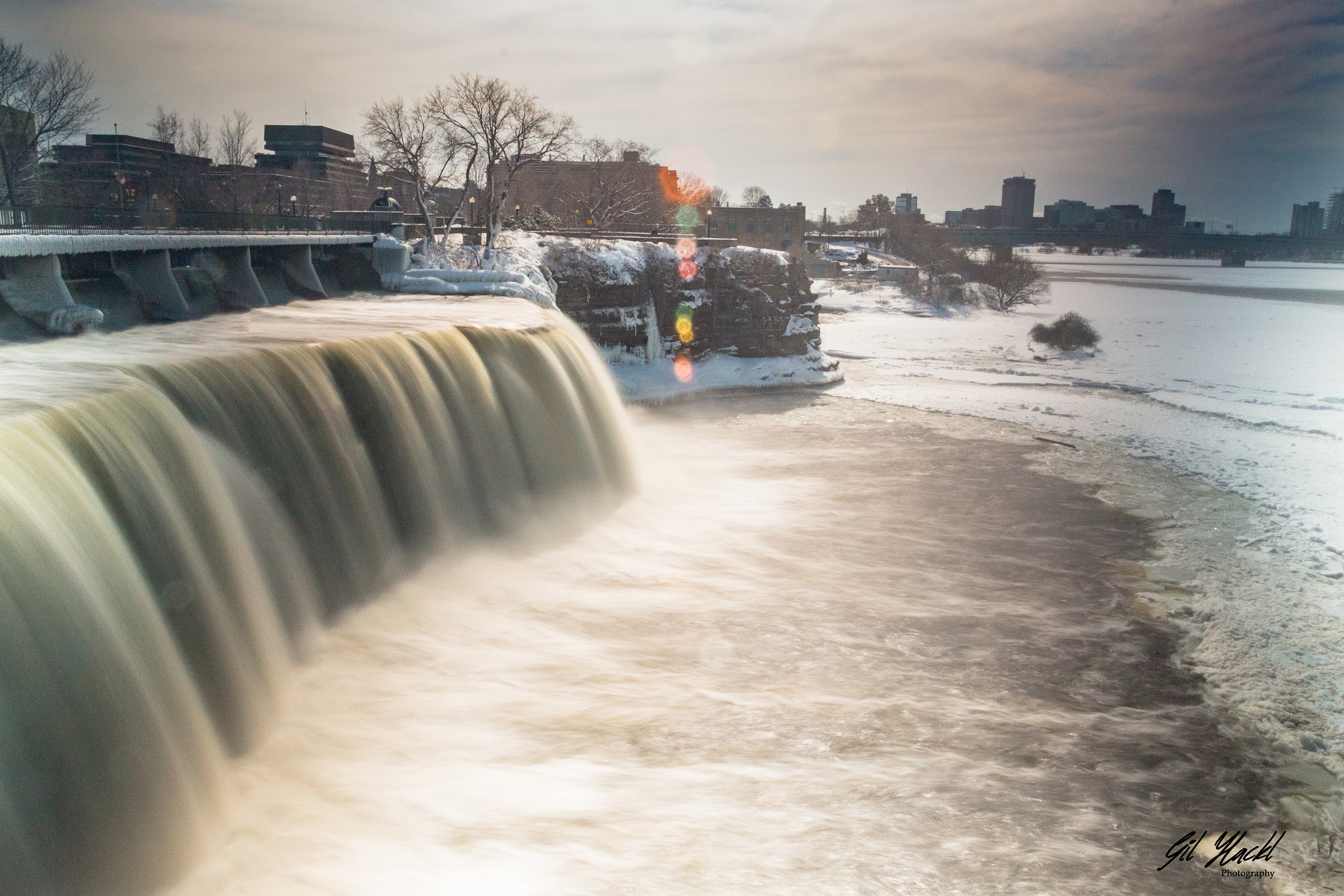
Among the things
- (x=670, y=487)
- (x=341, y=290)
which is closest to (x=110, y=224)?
(x=341, y=290)

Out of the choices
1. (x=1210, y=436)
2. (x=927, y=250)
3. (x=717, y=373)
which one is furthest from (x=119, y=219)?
(x=927, y=250)

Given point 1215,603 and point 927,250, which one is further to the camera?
point 927,250

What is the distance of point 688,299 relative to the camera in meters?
41.9

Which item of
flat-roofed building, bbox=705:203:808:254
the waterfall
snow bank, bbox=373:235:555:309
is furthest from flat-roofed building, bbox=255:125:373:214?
the waterfall

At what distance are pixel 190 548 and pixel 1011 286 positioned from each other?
267 ft

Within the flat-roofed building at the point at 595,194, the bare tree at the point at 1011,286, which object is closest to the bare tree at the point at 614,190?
the flat-roofed building at the point at 595,194

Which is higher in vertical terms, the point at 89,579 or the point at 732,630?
the point at 89,579

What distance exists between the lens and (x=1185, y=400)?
34094 mm

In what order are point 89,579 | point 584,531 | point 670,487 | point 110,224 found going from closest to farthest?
point 89,579 < point 584,531 < point 670,487 < point 110,224

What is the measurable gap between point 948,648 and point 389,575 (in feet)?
25.9

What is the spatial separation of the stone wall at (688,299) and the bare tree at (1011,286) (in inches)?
1709

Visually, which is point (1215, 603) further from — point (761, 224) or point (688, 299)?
point (761, 224)

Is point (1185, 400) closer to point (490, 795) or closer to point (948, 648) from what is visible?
point (948, 648)

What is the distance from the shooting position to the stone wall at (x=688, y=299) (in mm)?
39469
